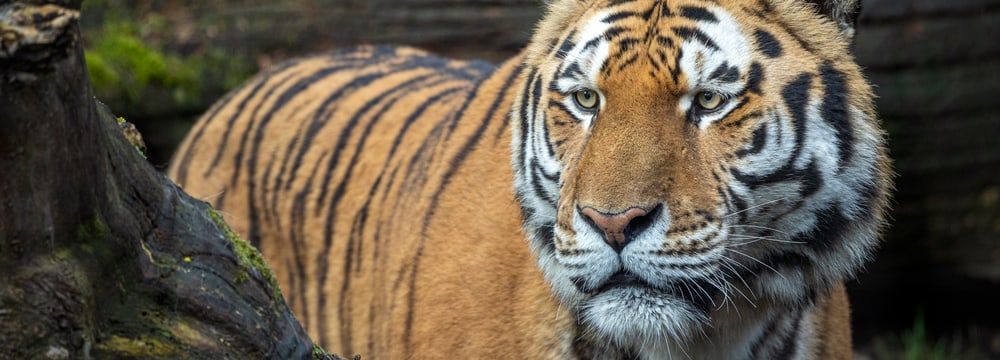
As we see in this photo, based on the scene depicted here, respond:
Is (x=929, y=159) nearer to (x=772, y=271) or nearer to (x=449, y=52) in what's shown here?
(x=449, y=52)

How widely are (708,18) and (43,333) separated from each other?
1446 mm

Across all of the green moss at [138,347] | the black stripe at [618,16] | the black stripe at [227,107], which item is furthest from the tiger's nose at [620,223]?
the black stripe at [227,107]

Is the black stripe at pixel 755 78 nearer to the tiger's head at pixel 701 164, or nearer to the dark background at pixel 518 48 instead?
the tiger's head at pixel 701 164

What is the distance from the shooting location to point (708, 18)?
7.63ft

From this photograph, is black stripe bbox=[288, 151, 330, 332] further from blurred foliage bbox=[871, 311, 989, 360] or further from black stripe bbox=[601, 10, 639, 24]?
blurred foliage bbox=[871, 311, 989, 360]

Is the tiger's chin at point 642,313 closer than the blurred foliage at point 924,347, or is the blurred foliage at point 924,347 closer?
the tiger's chin at point 642,313

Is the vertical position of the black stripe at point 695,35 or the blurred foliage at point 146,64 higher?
the black stripe at point 695,35

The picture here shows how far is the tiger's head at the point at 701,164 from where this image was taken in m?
2.13

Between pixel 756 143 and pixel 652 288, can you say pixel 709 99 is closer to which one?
pixel 756 143

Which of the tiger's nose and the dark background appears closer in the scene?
the tiger's nose

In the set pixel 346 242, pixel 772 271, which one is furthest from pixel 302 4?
pixel 772 271

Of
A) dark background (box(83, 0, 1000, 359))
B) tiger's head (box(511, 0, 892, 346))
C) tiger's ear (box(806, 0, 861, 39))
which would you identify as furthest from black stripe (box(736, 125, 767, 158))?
dark background (box(83, 0, 1000, 359))

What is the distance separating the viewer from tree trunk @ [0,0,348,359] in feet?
4.16

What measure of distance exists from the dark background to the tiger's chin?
2864 millimetres
